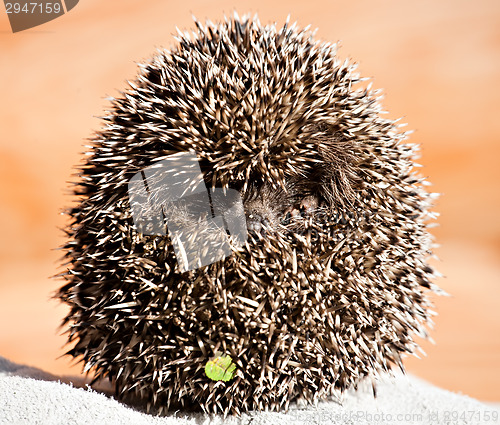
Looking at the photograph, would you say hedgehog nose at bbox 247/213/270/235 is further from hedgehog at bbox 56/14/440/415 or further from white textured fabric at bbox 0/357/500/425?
white textured fabric at bbox 0/357/500/425

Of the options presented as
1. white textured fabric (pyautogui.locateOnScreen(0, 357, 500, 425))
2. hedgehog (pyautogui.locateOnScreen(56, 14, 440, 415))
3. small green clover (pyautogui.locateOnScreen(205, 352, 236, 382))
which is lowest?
white textured fabric (pyautogui.locateOnScreen(0, 357, 500, 425))

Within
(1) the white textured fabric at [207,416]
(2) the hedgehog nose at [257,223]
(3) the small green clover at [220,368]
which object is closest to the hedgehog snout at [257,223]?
(2) the hedgehog nose at [257,223]

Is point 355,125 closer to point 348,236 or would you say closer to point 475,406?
point 348,236

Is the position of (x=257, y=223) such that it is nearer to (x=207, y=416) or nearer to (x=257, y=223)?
(x=257, y=223)

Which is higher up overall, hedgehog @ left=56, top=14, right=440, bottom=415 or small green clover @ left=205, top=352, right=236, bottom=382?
hedgehog @ left=56, top=14, right=440, bottom=415

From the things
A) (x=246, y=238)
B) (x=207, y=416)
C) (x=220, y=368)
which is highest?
(x=246, y=238)

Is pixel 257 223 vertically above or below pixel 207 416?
above

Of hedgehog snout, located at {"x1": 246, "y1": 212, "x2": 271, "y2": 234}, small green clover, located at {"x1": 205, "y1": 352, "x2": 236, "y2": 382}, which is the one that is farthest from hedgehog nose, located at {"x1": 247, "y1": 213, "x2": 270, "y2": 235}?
small green clover, located at {"x1": 205, "y1": 352, "x2": 236, "y2": 382}

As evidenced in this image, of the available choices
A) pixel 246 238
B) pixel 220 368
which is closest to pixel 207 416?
pixel 220 368
